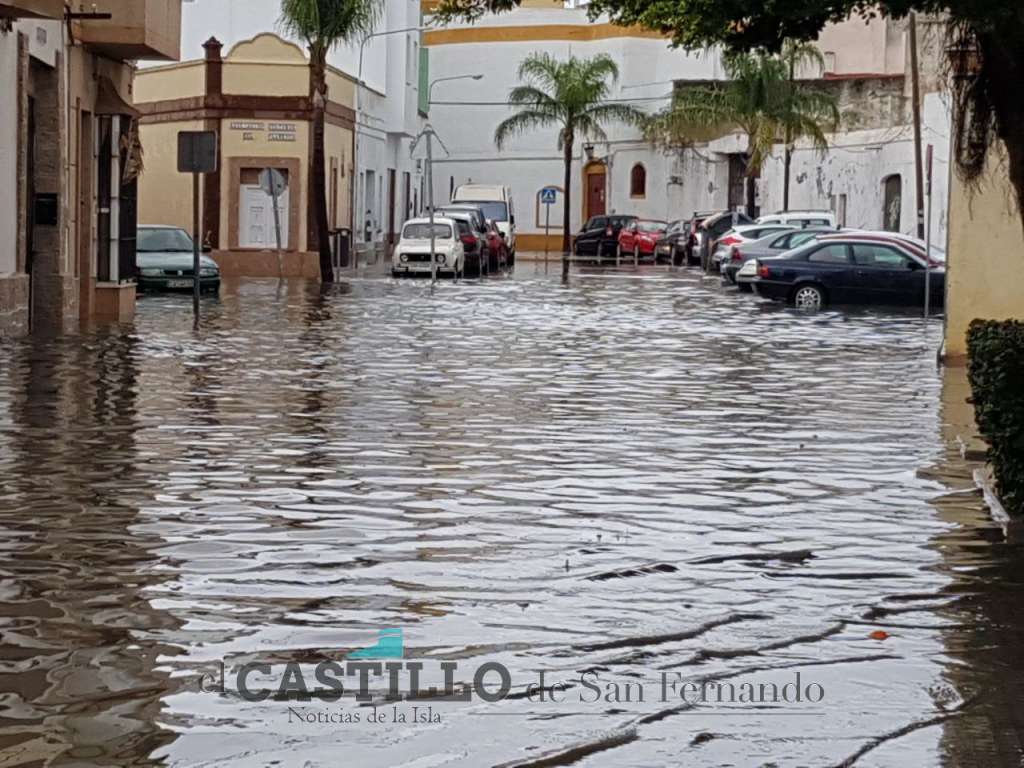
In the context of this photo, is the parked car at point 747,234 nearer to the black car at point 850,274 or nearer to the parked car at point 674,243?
the black car at point 850,274

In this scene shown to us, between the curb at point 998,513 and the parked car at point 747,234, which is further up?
the parked car at point 747,234

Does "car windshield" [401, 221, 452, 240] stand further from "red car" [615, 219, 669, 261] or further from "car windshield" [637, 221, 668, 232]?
"car windshield" [637, 221, 668, 232]

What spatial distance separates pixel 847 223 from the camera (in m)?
61.6

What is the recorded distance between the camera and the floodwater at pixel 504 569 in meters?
6.80

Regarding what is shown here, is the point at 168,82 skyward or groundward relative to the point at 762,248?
skyward

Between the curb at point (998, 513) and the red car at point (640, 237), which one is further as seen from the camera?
the red car at point (640, 237)

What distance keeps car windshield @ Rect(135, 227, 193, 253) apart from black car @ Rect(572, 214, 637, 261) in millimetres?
34050

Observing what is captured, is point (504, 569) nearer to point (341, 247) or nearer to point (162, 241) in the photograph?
point (162, 241)

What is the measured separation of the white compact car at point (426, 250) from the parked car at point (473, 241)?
2.46 ft

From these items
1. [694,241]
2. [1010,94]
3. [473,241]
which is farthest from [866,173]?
[1010,94]

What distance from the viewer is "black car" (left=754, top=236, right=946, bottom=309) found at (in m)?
37.8

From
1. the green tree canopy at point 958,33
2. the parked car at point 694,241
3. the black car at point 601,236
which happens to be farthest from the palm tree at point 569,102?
the green tree canopy at point 958,33

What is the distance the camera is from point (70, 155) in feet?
95.8

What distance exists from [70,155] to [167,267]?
10.6 metres
